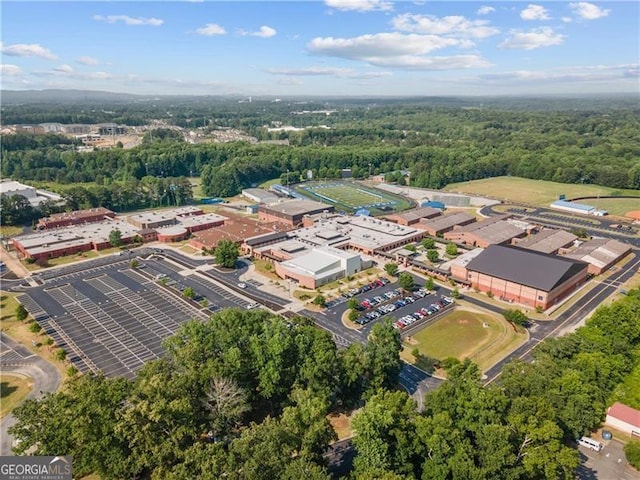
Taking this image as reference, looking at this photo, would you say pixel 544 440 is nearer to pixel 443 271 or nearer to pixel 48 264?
pixel 443 271

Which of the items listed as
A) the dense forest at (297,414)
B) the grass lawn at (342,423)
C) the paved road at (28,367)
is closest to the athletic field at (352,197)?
the dense forest at (297,414)

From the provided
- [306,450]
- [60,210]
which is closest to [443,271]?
[306,450]

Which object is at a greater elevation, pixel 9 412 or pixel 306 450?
pixel 306 450

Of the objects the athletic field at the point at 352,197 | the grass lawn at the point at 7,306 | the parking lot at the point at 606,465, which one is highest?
the parking lot at the point at 606,465

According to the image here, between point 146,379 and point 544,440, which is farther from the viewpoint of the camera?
point 146,379

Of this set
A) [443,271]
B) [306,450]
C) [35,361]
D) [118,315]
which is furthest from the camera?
[443,271]

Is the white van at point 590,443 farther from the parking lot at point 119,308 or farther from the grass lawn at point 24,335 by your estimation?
the grass lawn at point 24,335

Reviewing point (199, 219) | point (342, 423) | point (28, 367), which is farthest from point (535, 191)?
point (28, 367)
